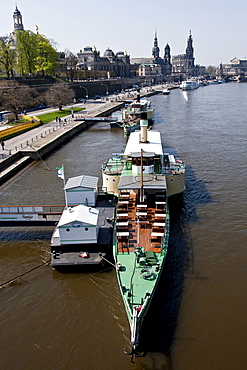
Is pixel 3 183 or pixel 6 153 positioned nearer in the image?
pixel 3 183

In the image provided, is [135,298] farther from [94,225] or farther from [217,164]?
[217,164]

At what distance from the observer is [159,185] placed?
2778 cm

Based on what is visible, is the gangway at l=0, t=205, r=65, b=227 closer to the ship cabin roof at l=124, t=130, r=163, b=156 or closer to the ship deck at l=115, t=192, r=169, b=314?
the ship deck at l=115, t=192, r=169, b=314

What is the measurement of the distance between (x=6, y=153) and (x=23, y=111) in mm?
43365

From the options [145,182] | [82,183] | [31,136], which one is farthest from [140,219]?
[31,136]

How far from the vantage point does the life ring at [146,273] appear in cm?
1912

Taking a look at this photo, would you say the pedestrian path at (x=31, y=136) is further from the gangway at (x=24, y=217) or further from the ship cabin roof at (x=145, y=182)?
the ship cabin roof at (x=145, y=182)

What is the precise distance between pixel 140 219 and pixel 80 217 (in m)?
5.06

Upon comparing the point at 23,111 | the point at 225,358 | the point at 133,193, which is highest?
the point at 23,111

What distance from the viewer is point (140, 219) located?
83.6 ft

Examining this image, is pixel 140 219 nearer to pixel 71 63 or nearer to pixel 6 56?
pixel 6 56

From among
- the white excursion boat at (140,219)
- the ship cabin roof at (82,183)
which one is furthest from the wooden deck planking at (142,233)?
the ship cabin roof at (82,183)

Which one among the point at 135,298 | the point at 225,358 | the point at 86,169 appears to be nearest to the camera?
the point at 225,358

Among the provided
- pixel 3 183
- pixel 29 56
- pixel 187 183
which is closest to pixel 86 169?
pixel 3 183
